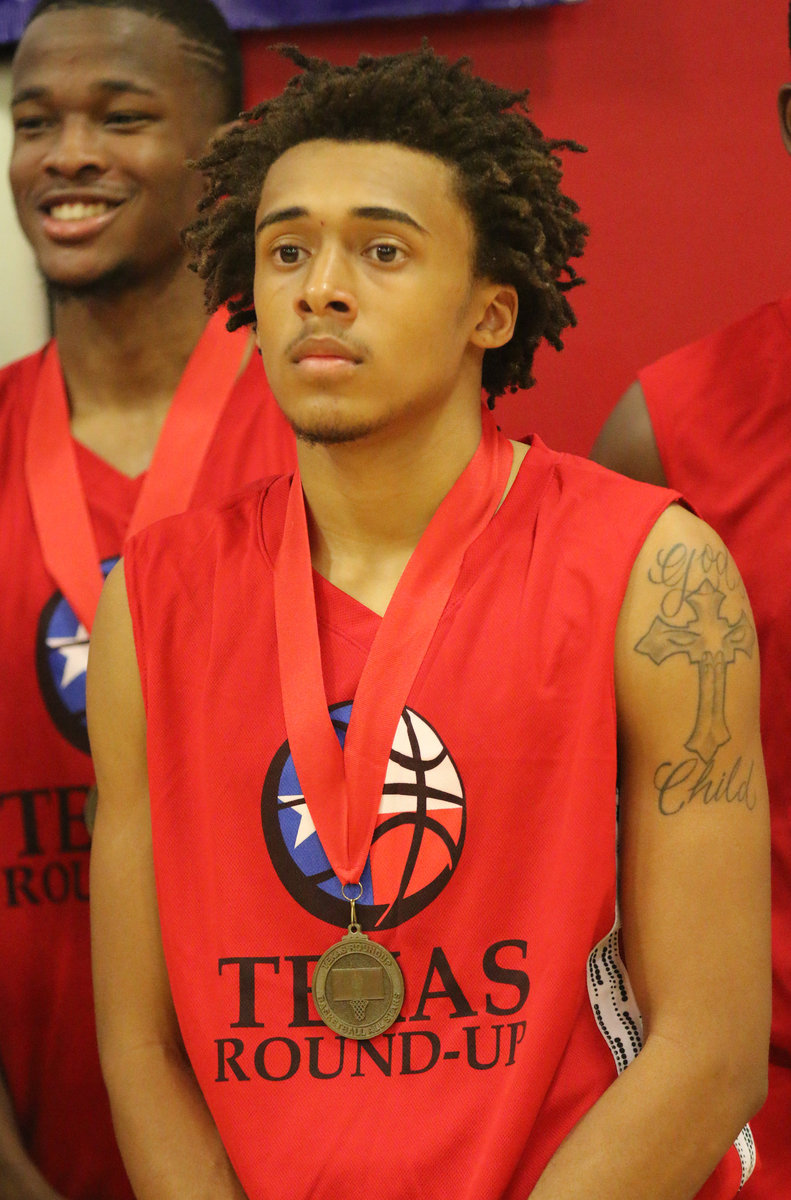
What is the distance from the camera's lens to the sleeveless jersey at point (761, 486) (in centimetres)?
169

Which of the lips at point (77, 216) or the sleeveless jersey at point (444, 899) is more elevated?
the lips at point (77, 216)

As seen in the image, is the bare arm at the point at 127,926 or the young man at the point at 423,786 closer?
the young man at the point at 423,786

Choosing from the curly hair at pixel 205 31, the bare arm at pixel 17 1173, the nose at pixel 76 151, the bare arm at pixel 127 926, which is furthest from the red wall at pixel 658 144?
the bare arm at pixel 17 1173

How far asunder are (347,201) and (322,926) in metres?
0.73

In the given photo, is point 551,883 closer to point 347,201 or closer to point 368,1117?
point 368,1117

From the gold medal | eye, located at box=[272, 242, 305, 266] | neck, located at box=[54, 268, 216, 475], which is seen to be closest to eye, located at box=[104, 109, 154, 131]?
neck, located at box=[54, 268, 216, 475]

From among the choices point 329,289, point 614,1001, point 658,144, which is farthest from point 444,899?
point 658,144

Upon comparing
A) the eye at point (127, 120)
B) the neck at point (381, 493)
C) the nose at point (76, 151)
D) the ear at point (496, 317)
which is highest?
the eye at point (127, 120)

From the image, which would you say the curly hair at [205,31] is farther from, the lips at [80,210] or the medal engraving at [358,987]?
the medal engraving at [358,987]

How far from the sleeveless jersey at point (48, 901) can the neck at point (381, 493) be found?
1.32ft

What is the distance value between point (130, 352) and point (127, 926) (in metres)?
0.92

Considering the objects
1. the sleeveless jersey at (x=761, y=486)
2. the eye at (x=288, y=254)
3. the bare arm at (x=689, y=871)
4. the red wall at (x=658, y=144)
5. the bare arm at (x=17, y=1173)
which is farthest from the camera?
the red wall at (x=658, y=144)

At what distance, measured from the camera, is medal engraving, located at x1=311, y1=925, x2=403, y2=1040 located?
4.51 feet

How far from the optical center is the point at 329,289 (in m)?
1.40
